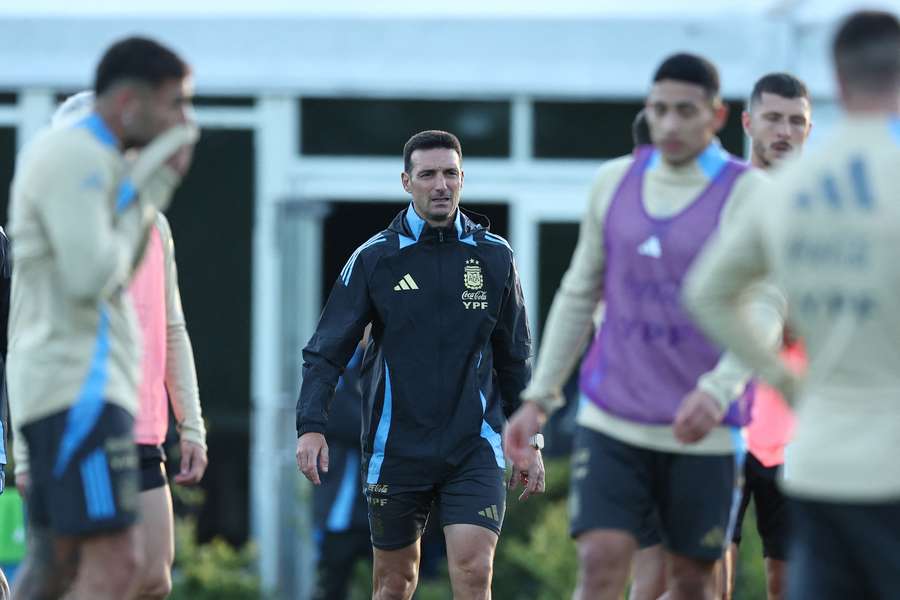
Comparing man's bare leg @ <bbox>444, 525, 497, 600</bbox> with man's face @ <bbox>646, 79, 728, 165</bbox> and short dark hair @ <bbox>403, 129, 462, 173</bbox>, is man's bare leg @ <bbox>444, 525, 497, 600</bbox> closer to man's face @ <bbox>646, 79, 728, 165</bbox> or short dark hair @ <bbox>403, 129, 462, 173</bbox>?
short dark hair @ <bbox>403, 129, 462, 173</bbox>

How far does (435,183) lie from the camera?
756 centimetres

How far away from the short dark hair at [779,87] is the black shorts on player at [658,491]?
233 cm

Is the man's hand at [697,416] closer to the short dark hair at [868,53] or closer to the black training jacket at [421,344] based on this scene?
the short dark hair at [868,53]

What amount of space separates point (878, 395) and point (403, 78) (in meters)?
9.17

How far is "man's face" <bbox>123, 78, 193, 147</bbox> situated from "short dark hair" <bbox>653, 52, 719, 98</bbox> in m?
1.61

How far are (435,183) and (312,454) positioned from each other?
4.32 ft

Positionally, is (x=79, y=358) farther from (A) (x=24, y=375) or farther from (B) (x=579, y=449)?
(B) (x=579, y=449)

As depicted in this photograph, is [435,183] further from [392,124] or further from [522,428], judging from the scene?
[392,124]

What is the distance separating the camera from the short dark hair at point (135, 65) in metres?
5.31

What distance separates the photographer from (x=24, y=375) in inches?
205

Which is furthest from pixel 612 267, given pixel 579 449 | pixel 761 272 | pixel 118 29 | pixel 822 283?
pixel 118 29

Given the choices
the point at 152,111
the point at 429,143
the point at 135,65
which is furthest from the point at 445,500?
the point at 135,65

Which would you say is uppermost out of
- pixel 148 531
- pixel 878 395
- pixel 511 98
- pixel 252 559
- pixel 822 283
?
pixel 511 98

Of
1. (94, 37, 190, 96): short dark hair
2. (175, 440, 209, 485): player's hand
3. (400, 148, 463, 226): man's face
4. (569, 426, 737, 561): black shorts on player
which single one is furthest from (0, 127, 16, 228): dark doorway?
(569, 426, 737, 561): black shorts on player
